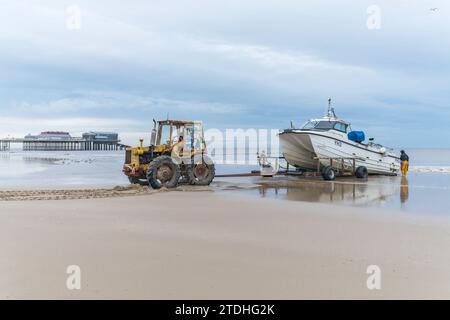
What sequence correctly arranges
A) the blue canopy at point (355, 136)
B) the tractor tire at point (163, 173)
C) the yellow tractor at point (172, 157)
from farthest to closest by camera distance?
1. the blue canopy at point (355, 136)
2. the yellow tractor at point (172, 157)
3. the tractor tire at point (163, 173)

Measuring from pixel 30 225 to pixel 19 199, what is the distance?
403 centimetres

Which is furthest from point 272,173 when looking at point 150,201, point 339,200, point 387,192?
point 150,201

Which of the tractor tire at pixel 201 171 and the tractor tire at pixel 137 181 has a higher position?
the tractor tire at pixel 201 171

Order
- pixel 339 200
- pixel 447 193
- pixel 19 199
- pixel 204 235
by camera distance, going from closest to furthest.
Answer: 1. pixel 204 235
2. pixel 19 199
3. pixel 339 200
4. pixel 447 193

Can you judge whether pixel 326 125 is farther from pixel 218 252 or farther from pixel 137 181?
pixel 218 252

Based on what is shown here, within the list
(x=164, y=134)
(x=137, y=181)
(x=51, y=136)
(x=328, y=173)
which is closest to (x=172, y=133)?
(x=164, y=134)

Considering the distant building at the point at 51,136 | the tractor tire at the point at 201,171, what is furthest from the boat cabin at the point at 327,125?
the distant building at the point at 51,136

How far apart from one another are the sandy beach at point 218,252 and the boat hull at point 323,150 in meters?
10.3

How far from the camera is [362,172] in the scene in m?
20.7

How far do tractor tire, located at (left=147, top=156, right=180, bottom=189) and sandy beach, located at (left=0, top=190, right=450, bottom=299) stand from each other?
4.41 m

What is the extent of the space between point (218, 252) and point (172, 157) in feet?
31.2

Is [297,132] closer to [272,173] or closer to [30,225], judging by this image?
→ [272,173]

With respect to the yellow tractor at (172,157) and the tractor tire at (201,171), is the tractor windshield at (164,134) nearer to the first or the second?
the yellow tractor at (172,157)

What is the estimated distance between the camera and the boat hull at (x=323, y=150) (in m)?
19.6
